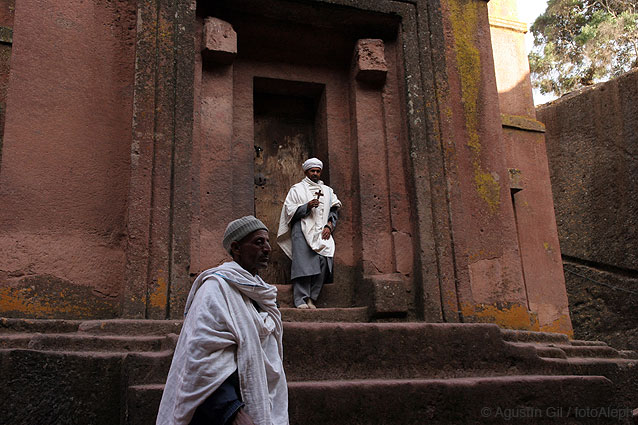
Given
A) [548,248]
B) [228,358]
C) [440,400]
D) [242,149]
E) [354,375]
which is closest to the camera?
[228,358]

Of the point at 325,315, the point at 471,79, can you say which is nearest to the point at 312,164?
the point at 325,315

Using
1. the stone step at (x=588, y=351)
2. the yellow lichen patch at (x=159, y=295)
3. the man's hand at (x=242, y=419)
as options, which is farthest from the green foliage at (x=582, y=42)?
the man's hand at (x=242, y=419)

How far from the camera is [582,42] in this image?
578 inches

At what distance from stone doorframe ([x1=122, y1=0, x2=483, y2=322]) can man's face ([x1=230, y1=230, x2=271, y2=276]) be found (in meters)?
2.01

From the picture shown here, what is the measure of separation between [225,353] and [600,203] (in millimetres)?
8581

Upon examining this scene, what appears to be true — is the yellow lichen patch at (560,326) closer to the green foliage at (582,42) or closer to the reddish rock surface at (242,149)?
the reddish rock surface at (242,149)

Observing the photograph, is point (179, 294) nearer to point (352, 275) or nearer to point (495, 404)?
point (352, 275)

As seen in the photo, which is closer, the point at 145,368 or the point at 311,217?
the point at 145,368

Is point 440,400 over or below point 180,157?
below

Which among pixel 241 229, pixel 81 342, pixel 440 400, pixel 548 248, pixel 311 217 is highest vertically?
pixel 311 217

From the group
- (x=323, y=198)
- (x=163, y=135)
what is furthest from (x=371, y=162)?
(x=163, y=135)

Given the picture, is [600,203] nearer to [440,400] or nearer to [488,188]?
[488,188]

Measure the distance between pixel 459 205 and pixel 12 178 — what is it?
3908 millimetres

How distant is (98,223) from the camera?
485cm
